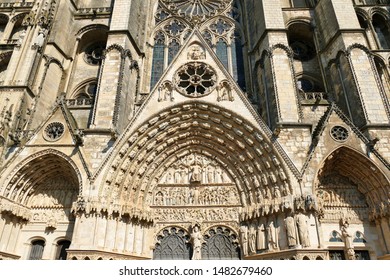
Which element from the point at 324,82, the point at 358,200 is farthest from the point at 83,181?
the point at 324,82

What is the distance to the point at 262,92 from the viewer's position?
1109cm

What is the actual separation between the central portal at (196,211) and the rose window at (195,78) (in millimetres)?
2512

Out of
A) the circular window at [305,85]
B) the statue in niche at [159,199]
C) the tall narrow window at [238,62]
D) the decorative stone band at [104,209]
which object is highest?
the tall narrow window at [238,62]

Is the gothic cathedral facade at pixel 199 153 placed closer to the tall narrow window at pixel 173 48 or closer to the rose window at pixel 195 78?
the rose window at pixel 195 78

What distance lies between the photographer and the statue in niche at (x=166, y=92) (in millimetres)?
10455

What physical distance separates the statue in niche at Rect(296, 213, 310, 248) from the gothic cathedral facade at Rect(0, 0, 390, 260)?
4 cm

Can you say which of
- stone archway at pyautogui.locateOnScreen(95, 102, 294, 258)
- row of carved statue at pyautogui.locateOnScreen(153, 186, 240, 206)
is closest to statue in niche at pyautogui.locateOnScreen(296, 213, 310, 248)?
stone archway at pyautogui.locateOnScreen(95, 102, 294, 258)

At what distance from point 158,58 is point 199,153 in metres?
5.46

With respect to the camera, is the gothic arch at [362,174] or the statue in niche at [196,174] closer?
the gothic arch at [362,174]

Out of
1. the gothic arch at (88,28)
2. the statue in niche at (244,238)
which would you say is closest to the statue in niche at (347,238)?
the statue in niche at (244,238)

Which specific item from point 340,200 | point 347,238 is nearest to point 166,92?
point 340,200

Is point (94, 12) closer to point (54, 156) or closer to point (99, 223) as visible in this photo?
point (54, 156)

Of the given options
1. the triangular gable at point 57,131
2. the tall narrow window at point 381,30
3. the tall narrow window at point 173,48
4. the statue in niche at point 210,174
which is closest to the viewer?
the triangular gable at point 57,131

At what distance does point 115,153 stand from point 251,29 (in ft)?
27.9
